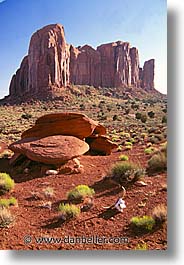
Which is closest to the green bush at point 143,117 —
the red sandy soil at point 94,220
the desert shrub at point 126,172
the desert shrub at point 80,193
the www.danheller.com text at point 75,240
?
the red sandy soil at point 94,220

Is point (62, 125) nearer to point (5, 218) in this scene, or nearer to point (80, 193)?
point (80, 193)

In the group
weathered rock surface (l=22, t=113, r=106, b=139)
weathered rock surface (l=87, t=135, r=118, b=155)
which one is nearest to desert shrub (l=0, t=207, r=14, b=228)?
weathered rock surface (l=22, t=113, r=106, b=139)

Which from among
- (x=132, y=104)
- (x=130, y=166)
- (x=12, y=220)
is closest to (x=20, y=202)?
(x=12, y=220)

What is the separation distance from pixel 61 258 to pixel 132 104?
2.00 meters

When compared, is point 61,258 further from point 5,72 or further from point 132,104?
point 5,72

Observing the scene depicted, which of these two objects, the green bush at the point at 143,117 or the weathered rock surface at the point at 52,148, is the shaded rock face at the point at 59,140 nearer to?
the weathered rock surface at the point at 52,148

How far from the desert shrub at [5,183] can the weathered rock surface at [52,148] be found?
50cm

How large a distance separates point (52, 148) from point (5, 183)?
31.0 inches

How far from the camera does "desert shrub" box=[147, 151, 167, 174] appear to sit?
4.21 m

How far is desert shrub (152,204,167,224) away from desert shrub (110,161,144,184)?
533mm

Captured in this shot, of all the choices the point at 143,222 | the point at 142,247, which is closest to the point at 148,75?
the point at 143,222

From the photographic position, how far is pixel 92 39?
4.73 meters

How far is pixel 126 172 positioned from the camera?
14.9 feet

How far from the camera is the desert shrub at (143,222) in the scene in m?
4.00
